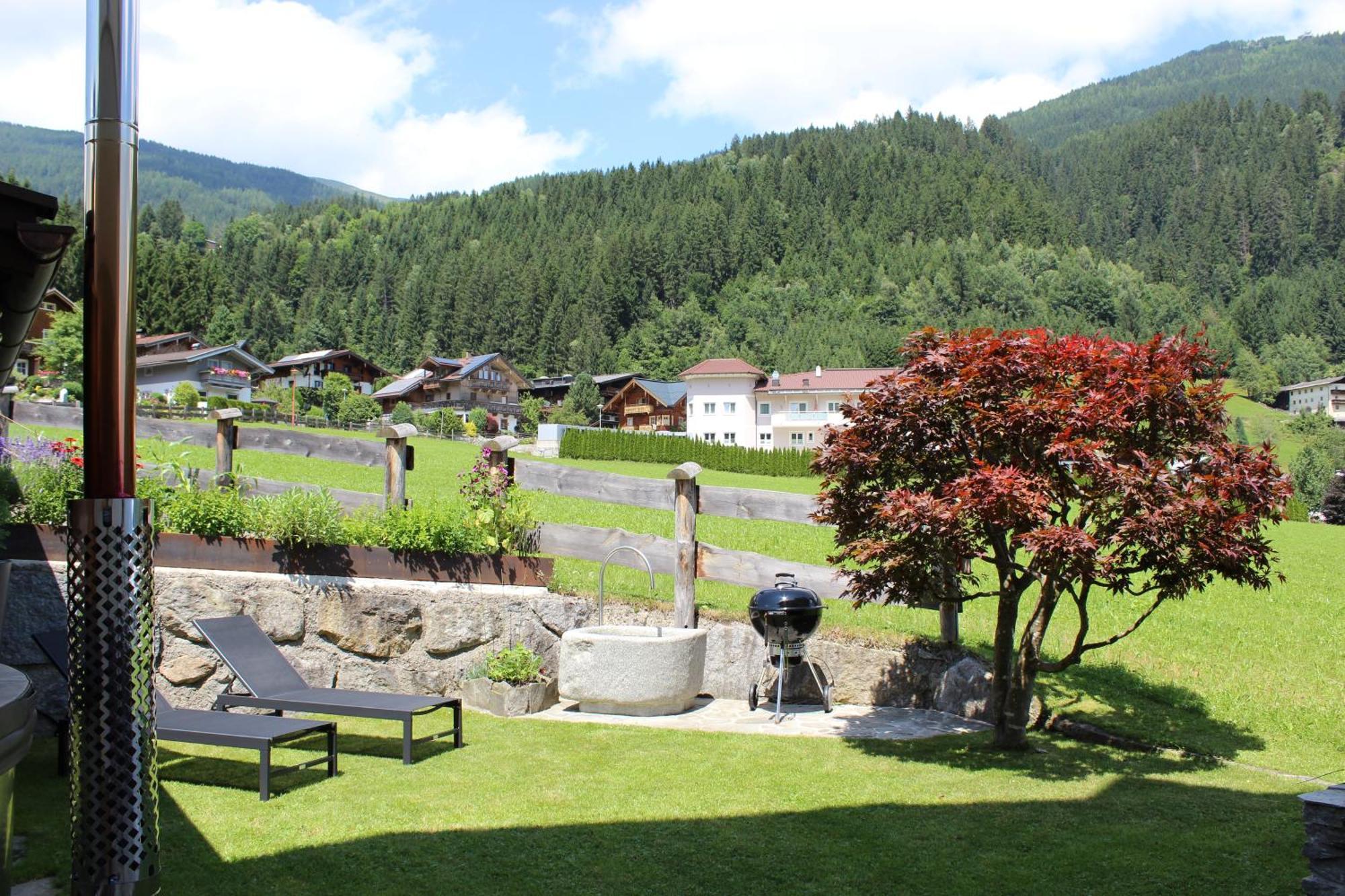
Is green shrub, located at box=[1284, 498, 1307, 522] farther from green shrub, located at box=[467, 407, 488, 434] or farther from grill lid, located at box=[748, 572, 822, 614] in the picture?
green shrub, located at box=[467, 407, 488, 434]

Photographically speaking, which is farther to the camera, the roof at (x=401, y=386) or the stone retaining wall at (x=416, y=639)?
the roof at (x=401, y=386)

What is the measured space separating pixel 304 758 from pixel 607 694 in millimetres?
2285

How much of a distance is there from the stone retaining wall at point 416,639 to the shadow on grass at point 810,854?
246 cm

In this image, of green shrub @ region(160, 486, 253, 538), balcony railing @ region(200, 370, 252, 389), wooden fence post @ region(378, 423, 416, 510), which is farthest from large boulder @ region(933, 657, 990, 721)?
balcony railing @ region(200, 370, 252, 389)

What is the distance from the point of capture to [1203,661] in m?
8.57

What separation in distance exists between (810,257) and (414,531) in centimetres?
10882

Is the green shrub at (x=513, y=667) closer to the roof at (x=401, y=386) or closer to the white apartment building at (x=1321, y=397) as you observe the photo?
the roof at (x=401, y=386)

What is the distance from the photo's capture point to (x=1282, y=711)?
7473 mm

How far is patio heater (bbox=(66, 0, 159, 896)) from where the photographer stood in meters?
2.76

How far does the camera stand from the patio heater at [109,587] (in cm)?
276

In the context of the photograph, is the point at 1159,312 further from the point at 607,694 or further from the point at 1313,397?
the point at 607,694

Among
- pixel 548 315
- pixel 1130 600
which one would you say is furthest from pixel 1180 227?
pixel 1130 600

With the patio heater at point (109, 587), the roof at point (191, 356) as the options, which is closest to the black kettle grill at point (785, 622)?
the patio heater at point (109, 587)

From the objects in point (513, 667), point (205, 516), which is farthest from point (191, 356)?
point (513, 667)
